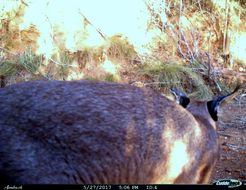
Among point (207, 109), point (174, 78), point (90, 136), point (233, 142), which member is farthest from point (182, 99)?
point (174, 78)

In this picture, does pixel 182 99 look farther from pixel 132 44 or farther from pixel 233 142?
pixel 132 44

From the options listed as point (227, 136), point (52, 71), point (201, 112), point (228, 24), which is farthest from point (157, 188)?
point (228, 24)

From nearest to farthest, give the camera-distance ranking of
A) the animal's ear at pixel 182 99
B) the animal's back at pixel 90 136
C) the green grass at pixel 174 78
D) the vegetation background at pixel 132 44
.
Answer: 1. the animal's back at pixel 90 136
2. the animal's ear at pixel 182 99
3. the green grass at pixel 174 78
4. the vegetation background at pixel 132 44

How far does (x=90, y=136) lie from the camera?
9.80 ft

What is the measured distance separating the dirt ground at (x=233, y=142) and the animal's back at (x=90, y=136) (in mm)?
1554

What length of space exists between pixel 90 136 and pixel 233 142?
363 cm

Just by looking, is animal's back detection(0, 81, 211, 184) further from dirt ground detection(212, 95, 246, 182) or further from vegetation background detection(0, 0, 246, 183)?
vegetation background detection(0, 0, 246, 183)

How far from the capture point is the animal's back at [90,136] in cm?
286

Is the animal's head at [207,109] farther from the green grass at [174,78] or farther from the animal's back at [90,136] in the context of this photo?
the green grass at [174,78]

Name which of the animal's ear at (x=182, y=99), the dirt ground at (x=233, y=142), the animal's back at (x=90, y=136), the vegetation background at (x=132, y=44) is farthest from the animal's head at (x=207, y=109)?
the vegetation background at (x=132, y=44)

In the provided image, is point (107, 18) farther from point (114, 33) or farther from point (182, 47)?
point (182, 47)

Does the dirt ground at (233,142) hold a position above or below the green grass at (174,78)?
below

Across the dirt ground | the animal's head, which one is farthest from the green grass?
the animal's head

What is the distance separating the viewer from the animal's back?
2863mm
